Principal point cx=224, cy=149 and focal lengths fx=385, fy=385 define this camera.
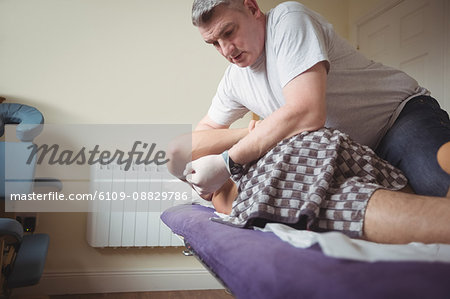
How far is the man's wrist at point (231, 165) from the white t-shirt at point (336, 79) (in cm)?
23

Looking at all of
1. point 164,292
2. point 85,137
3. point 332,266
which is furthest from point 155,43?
point 332,266

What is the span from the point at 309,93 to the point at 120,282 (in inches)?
87.5

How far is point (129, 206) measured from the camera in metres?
2.64

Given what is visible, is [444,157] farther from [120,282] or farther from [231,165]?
[120,282]

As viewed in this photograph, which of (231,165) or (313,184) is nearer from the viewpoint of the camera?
(313,184)

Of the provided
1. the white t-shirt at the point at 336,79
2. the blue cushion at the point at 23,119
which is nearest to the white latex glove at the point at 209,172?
the white t-shirt at the point at 336,79

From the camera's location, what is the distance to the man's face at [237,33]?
1042 mm

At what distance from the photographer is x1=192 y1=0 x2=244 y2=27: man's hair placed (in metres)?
1.02

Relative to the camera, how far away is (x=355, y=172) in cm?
78

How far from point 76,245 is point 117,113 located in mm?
944

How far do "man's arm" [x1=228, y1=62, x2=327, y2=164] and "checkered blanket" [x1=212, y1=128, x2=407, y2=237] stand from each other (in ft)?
0.10

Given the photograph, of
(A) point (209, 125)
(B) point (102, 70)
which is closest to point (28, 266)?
(A) point (209, 125)

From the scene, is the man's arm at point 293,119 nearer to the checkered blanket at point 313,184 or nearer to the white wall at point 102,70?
the checkered blanket at point 313,184

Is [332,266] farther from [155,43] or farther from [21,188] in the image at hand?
[155,43]
